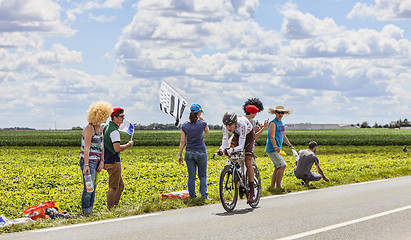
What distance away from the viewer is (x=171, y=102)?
1299cm

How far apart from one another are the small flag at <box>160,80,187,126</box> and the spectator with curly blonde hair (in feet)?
10.0

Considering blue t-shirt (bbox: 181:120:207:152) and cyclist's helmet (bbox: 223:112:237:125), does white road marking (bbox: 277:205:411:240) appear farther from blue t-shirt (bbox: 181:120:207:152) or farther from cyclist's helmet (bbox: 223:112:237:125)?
blue t-shirt (bbox: 181:120:207:152)

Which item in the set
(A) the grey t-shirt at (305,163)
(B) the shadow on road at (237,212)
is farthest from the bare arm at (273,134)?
(B) the shadow on road at (237,212)

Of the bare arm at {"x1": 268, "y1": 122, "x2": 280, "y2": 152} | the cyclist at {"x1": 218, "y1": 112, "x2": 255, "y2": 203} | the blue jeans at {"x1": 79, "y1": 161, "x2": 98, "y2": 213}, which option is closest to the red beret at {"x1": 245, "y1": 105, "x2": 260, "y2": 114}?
the cyclist at {"x1": 218, "y1": 112, "x2": 255, "y2": 203}

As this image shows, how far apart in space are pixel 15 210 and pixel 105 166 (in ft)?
10.4

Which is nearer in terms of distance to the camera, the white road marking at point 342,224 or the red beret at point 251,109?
the white road marking at point 342,224

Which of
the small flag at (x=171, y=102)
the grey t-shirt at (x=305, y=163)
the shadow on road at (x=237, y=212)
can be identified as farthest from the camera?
the grey t-shirt at (x=305, y=163)

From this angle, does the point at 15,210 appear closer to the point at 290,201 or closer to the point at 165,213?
the point at 165,213

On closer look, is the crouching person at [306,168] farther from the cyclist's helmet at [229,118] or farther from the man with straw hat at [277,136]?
the cyclist's helmet at [229,118]

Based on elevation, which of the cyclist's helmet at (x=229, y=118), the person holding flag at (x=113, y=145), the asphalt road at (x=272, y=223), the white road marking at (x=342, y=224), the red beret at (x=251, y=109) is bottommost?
the white road marking at (x=342, y=224)

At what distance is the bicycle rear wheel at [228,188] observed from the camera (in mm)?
10336

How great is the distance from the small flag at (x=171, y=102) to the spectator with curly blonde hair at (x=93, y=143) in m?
3.05

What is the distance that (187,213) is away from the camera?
405 inches

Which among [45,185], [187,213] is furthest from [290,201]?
[45,185]
